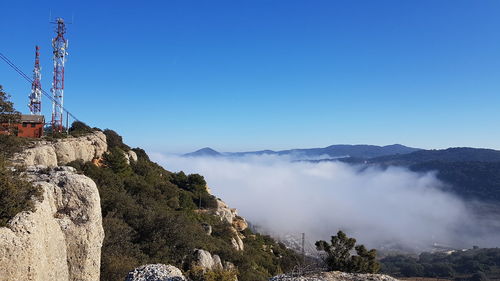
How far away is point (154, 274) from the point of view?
12.8 metres

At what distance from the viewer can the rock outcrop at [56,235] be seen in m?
9.44

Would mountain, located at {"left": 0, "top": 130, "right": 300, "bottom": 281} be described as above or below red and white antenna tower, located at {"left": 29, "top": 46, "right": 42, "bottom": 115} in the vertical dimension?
below

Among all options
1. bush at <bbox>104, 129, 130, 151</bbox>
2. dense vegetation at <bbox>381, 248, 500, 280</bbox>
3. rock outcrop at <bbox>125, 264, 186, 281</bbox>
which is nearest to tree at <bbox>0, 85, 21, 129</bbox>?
rock outcrop at <bbox>125, 264, 186, 281</bbox>

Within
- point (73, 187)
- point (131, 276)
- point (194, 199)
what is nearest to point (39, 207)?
point (73, 187)

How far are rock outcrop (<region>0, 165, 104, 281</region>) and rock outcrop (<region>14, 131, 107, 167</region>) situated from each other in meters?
7.11

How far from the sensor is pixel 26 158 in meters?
22.8

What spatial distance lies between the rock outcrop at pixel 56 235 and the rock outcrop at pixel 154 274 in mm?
2018

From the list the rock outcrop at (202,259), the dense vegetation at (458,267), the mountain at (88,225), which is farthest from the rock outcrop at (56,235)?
the dense vegetation at (458,267)

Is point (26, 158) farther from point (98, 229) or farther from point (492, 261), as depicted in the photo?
point (492, 261)

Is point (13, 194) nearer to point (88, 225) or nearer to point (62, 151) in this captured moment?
point (88, 225)

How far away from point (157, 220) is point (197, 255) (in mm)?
3802

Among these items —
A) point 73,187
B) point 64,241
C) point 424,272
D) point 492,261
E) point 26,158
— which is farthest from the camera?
point 492,261

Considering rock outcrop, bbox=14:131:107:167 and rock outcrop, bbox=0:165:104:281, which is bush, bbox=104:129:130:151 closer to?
rock outcrop, bbox=14:131:107:167

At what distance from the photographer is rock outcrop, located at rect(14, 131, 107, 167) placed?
2371 centimetres
